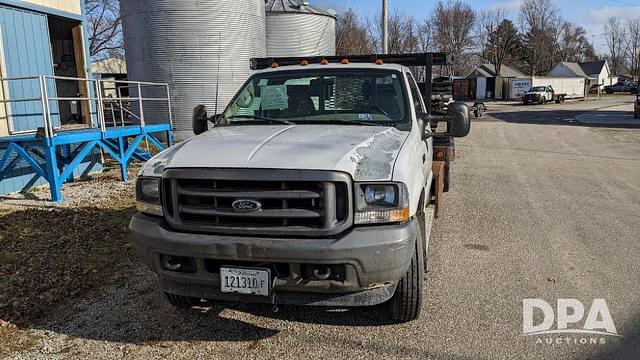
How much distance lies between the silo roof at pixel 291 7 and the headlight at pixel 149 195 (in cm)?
1688

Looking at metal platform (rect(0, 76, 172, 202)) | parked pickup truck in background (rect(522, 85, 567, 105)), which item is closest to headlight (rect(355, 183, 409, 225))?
metal platform (rect(0, 76, 172, 202))

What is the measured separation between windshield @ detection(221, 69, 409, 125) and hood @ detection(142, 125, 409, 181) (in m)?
A: 0.30

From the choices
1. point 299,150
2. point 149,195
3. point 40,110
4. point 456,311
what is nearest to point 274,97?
point 299,150

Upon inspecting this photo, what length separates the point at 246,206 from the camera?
304 cm

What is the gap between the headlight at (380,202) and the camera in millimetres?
3025

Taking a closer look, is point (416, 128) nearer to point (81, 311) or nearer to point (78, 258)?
point (81, 311)

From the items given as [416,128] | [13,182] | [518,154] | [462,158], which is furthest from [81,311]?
[518,154]

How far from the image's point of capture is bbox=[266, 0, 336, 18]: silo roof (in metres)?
A: 19.2

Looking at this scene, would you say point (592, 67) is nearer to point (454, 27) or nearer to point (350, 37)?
point (454, 27)

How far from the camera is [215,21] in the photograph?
15453 mm

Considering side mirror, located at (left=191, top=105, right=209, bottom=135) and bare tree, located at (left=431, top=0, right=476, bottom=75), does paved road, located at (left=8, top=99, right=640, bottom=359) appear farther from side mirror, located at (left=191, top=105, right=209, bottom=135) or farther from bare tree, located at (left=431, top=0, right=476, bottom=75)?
bare tree, located at (left=431, top=0, right=476, bottom=75)

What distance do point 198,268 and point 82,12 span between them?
31.0 feet

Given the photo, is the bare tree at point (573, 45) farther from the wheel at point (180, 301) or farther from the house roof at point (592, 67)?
the wheel at point (180, 301)

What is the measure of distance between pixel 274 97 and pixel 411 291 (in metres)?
2.16
